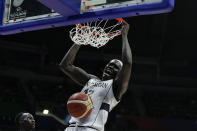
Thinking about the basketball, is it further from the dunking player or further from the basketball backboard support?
the basketball backboard support

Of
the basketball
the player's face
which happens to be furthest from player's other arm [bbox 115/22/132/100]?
the player's face

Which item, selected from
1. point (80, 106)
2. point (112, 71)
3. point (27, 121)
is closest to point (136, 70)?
point (27, 121)

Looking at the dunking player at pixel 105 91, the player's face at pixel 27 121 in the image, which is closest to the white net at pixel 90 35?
the dunking player at pixel 105 91

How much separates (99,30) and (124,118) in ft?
24.0

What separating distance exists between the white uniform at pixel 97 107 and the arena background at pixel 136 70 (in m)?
7.46

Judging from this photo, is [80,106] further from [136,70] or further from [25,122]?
[136,70]

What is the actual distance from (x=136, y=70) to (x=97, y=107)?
9.68 metres

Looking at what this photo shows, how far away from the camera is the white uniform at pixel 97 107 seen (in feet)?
9.00

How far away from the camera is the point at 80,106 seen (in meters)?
2.67

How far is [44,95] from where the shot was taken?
12.4 m

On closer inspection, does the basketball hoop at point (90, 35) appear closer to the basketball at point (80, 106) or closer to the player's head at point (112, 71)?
the player's head at point (112, 71)

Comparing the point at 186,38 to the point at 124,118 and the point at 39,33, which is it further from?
the point at 39,33

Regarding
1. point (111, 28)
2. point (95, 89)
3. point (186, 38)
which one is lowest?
point (186, 38)

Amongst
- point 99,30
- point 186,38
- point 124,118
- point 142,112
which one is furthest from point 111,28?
point 142,112
